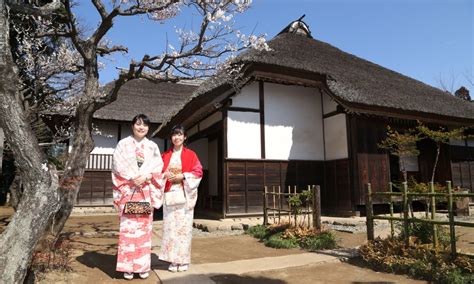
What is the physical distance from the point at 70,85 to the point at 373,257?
850cm

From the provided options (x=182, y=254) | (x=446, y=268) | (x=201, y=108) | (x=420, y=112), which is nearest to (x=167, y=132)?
(x=201, y=108)

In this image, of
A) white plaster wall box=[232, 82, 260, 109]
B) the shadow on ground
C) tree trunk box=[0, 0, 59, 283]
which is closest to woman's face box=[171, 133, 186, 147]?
tree trunk box=[0, 0, 59, 283]

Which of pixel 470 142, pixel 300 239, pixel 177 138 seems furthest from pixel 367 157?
pixel 177 138

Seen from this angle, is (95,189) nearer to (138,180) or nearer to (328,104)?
(328,104)

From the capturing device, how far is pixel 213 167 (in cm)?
1345

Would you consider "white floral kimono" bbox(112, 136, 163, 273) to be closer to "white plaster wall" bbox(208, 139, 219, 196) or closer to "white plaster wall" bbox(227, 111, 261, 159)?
"white plaster wall" bbox(227, 111, 261, 159)

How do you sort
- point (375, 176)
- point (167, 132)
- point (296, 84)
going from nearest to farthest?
1. point (375, 176)
2. point (296, 84)
3. point (167, 132)

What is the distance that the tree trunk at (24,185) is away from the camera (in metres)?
3.11

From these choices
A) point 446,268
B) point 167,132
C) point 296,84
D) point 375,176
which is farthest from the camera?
point 167,132

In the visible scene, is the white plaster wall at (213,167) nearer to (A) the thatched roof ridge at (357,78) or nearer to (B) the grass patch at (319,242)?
(A) the thatched roof ridge at (357,78)

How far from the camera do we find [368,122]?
1065 centimetres

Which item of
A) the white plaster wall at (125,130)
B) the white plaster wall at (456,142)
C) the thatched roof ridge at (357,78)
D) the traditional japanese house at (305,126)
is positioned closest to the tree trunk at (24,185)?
the traditional japanese house at (305,126)

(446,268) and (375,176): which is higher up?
(375,176)

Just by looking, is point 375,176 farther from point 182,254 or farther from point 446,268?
point 182,254
